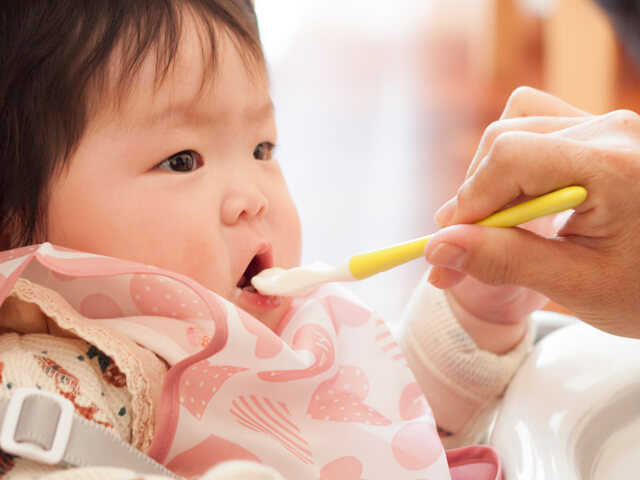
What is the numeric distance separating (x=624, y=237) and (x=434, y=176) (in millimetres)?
1431

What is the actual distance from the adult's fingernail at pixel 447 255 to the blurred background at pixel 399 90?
896 mm

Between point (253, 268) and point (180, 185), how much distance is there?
96mm

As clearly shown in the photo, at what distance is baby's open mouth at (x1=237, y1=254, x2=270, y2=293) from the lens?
654mm

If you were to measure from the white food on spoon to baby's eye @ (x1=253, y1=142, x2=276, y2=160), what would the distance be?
0.40 ft

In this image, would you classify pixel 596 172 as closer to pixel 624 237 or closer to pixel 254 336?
pixel 624 237

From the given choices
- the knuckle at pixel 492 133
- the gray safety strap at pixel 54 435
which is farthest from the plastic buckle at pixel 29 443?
the knuckle at pixel 492 133

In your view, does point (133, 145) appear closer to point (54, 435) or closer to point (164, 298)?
point (164, 298)

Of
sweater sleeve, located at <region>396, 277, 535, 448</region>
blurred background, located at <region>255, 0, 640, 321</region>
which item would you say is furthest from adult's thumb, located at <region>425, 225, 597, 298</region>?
blurred background, located at <region>255, 0, 640, 321</region>

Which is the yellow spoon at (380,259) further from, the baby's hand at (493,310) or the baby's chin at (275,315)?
the baby's hand at (493,310)

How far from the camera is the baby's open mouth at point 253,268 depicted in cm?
65

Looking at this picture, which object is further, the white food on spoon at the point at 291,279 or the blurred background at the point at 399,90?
the blurred background at the point at 399,90

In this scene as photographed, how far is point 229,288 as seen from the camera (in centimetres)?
62

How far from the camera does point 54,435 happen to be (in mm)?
444

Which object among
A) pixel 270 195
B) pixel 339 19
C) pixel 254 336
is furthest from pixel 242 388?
pixel 339 19
